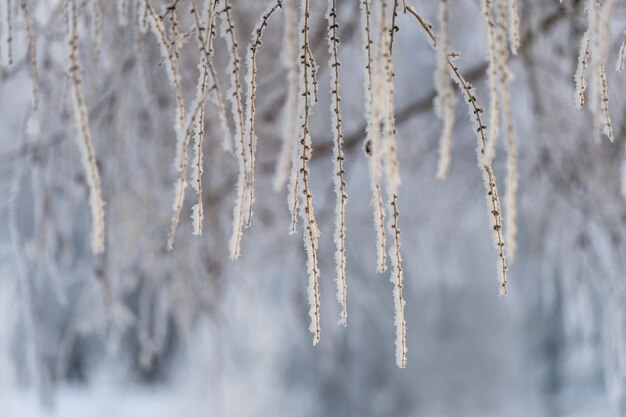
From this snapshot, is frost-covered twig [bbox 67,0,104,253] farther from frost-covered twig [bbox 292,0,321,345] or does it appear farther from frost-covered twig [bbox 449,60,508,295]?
frost-covered twig [bbox 449,60,508,295]

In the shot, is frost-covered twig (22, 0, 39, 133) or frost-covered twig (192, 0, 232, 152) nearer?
frost-covered twig (192, 0, 232, 152)

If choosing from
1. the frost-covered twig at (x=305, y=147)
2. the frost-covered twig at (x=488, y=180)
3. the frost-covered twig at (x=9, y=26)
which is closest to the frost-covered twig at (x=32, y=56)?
the frost-covered twig at (x=9, y=26)

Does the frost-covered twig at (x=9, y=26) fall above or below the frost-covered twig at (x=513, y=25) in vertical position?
above

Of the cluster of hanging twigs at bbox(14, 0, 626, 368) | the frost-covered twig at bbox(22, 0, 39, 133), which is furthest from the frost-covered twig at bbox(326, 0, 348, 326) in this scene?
the frost-covered twig at bbox(22, 0, 39, 133)

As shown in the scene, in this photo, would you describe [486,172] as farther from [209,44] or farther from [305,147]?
[209,44]

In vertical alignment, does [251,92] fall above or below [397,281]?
above

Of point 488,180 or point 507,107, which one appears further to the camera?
point 488,180

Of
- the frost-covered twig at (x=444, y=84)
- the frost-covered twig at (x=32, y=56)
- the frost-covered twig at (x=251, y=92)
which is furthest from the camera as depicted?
the frost-covered twig at (x=32, y=56)

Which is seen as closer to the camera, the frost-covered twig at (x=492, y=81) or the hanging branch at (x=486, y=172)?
the frost-covered twig at (x=492, y=81)

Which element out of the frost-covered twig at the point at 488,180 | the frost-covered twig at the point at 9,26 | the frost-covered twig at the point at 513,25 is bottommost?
the frost-covered twig at the point at 488,180

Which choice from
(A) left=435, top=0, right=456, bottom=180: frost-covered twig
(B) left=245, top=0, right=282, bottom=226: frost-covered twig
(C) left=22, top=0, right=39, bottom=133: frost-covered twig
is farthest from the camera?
(C) left=22, top=0, right=39, bottom=133: frost-covered twig

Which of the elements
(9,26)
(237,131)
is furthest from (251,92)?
(9,26)

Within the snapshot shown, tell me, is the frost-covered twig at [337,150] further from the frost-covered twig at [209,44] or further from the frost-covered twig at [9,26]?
the frost-covered twig at [9,26]


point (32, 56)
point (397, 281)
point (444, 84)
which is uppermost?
point (32, 56)
